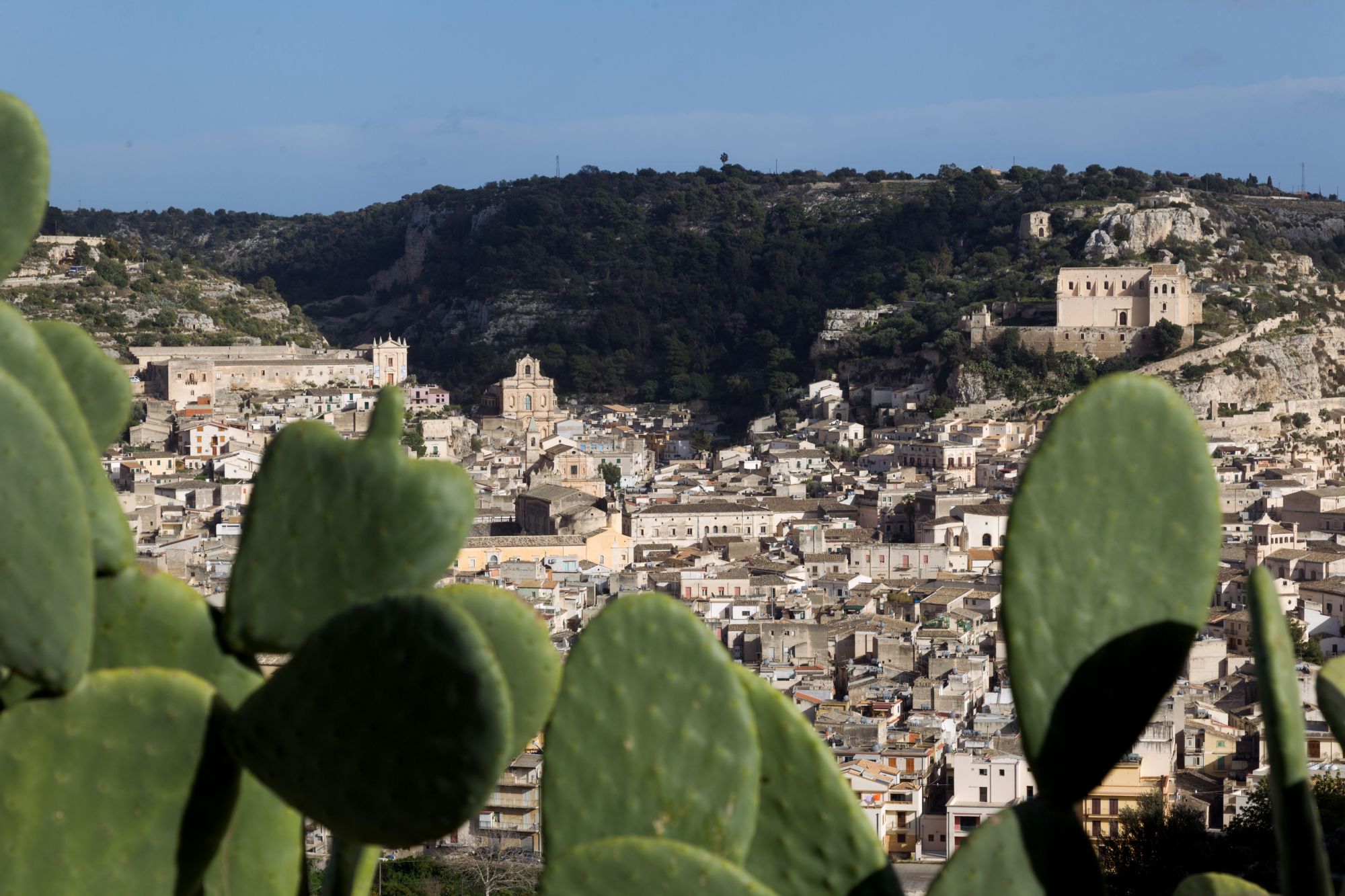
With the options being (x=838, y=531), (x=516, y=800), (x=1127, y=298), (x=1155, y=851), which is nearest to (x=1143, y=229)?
(x=1127, y=298)

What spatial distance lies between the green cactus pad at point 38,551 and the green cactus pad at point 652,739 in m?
Answer: 0.47

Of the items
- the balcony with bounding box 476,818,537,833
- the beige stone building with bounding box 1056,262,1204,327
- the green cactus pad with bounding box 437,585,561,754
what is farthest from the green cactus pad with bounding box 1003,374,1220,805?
the beige stone building with bounding box 1056,262,1204,327

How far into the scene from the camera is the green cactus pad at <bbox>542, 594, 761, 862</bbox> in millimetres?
1779

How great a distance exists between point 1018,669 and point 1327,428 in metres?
45.4

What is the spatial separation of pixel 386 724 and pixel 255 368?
47026 millimetres

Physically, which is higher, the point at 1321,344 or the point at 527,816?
the point at 1321,344

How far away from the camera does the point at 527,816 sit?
15141 millimetres

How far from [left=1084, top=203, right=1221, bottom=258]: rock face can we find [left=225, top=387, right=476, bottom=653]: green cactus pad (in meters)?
50.9

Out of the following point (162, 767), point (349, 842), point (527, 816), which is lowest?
point (527, 816)

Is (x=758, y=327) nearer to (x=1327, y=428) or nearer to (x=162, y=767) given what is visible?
(x=1327, y=428)

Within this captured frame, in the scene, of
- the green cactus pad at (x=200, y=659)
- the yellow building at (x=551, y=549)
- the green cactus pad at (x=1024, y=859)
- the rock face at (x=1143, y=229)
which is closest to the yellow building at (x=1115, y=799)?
Result: the green cactus pad at (x=1024, y=859)

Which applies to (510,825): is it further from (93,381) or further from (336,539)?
(336,539)

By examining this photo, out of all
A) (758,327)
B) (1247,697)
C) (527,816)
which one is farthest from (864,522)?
(758,327)

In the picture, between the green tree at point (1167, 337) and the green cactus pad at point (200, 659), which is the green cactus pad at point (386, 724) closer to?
the green cactus pad at point (200, 659)
